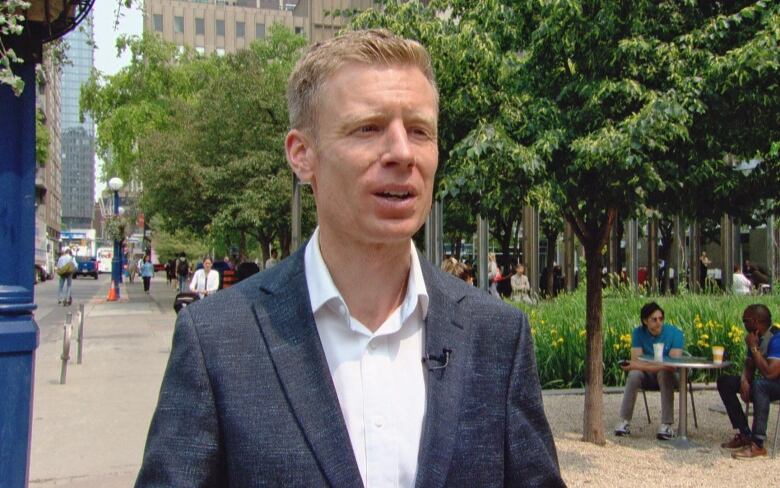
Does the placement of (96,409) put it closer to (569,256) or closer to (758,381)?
(758,381)

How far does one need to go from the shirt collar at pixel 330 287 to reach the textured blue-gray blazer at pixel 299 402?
2 centimetres

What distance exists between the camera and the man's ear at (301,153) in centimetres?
170

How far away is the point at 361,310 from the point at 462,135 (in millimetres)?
5983

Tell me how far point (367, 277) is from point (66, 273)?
1132 inches

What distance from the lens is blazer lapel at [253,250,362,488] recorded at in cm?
151

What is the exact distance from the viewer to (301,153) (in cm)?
173

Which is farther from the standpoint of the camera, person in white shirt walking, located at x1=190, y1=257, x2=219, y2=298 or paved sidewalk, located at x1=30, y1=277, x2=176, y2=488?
→ person in white shirt walking, located at x1=190, y1=257, x2=219, y2=298

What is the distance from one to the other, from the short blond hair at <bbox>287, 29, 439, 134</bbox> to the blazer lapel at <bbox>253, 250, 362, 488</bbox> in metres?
0.34

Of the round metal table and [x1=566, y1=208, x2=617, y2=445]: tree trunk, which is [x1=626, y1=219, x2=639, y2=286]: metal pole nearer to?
the round metal table

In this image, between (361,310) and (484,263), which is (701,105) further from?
(484,263)

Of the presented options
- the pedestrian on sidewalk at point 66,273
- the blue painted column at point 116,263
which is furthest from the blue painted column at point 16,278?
the blue painted column at point 116,263

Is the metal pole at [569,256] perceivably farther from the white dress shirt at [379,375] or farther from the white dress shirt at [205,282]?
the white dress shirt at [379,375]

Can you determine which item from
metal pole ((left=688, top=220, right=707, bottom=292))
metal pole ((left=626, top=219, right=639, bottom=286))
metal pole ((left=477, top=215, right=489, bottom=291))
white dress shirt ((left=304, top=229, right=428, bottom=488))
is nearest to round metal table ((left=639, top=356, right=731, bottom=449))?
white dress shirt ((left=304, top=229, right=428, bottom=488))

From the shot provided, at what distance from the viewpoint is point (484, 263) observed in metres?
22.0
